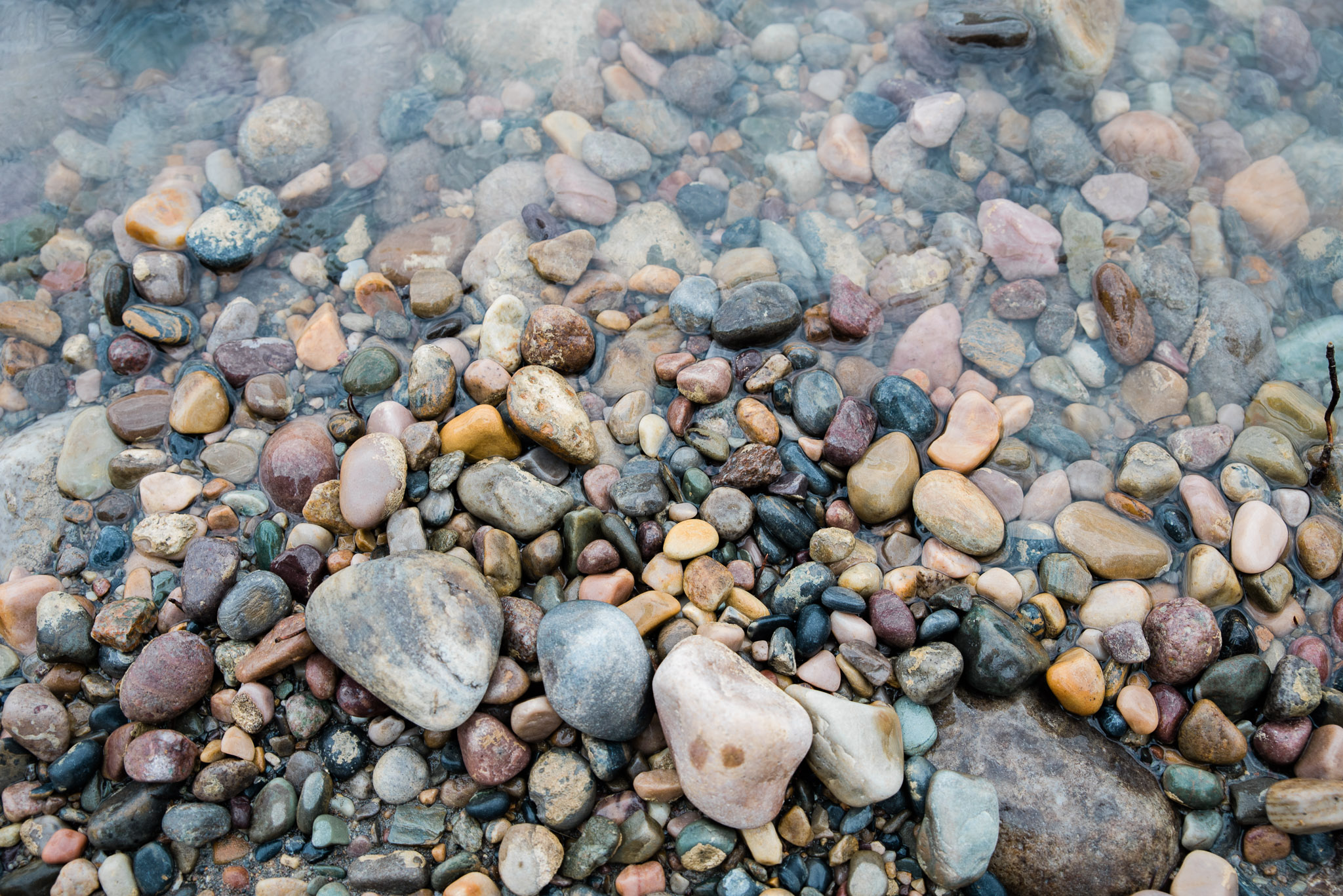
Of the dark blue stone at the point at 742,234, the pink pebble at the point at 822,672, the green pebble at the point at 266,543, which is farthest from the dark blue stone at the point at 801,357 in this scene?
the green pebble at the point at 266,543

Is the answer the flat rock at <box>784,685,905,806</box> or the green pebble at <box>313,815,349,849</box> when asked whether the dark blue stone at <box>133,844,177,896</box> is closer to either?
the green pebble at <box>313,815,349,849</box>

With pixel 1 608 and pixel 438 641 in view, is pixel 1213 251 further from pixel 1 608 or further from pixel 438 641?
pixel 1 608

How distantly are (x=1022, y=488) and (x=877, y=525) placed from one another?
25.9 inches

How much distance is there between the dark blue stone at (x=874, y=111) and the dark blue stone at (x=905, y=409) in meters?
1.70

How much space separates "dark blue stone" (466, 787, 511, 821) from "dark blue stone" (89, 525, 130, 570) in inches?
73.6

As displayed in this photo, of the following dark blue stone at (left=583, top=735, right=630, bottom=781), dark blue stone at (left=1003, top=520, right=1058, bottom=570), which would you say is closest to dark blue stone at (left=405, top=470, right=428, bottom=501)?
dark blue stone at (left=583, top=735, right=630, bottom=781)

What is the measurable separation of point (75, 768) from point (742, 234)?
11.7 feet

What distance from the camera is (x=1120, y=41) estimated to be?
4109 mm

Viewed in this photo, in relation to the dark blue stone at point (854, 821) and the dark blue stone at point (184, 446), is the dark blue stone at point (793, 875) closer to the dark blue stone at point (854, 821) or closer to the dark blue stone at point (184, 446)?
the dark blue stone at point (854, 821)

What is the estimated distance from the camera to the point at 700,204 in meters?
→ 3.73

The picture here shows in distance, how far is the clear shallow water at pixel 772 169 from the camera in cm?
329

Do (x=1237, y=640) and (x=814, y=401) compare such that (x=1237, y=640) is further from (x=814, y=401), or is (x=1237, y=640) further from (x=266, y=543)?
(x=266, y=543)

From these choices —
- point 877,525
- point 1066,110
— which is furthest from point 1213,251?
point 877,525

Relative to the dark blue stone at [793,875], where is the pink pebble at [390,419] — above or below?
above
